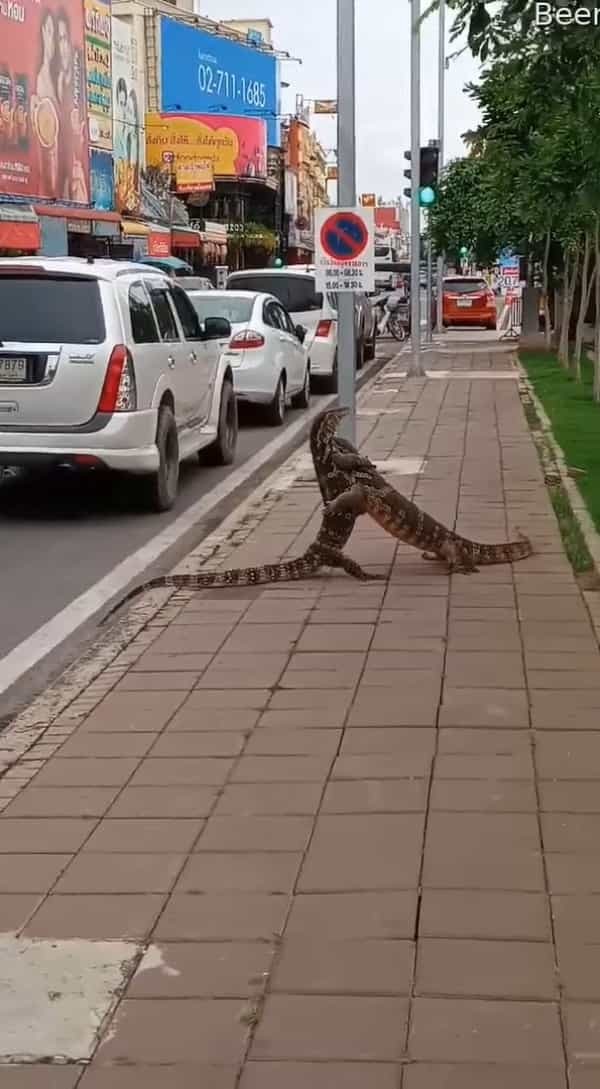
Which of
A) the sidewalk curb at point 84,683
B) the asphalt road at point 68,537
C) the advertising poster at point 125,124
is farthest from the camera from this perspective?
the advertising poster at point 125,124

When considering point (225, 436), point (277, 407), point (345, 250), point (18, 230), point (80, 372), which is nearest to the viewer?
point (80, 372)

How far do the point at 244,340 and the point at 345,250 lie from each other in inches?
209

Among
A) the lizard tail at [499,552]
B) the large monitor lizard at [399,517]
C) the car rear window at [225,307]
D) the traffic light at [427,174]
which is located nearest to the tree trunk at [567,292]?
the traffic light at [427,174]

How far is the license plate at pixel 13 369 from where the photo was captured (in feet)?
32.7

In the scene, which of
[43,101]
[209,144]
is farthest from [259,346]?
[209,144]

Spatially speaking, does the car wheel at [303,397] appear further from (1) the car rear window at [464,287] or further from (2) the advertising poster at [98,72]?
(1) the car rear window at [464,287]

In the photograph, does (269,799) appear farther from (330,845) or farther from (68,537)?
(68,537)

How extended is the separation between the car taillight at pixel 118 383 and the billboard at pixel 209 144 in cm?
3907

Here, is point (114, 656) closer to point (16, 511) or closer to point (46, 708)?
point (46, 708)

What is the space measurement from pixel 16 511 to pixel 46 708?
5.11 m

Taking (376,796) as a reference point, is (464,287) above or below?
above

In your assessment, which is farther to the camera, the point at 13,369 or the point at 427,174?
the point at 427,174

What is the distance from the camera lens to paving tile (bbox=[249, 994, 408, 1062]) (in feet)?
10.6

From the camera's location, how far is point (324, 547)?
326 inches
